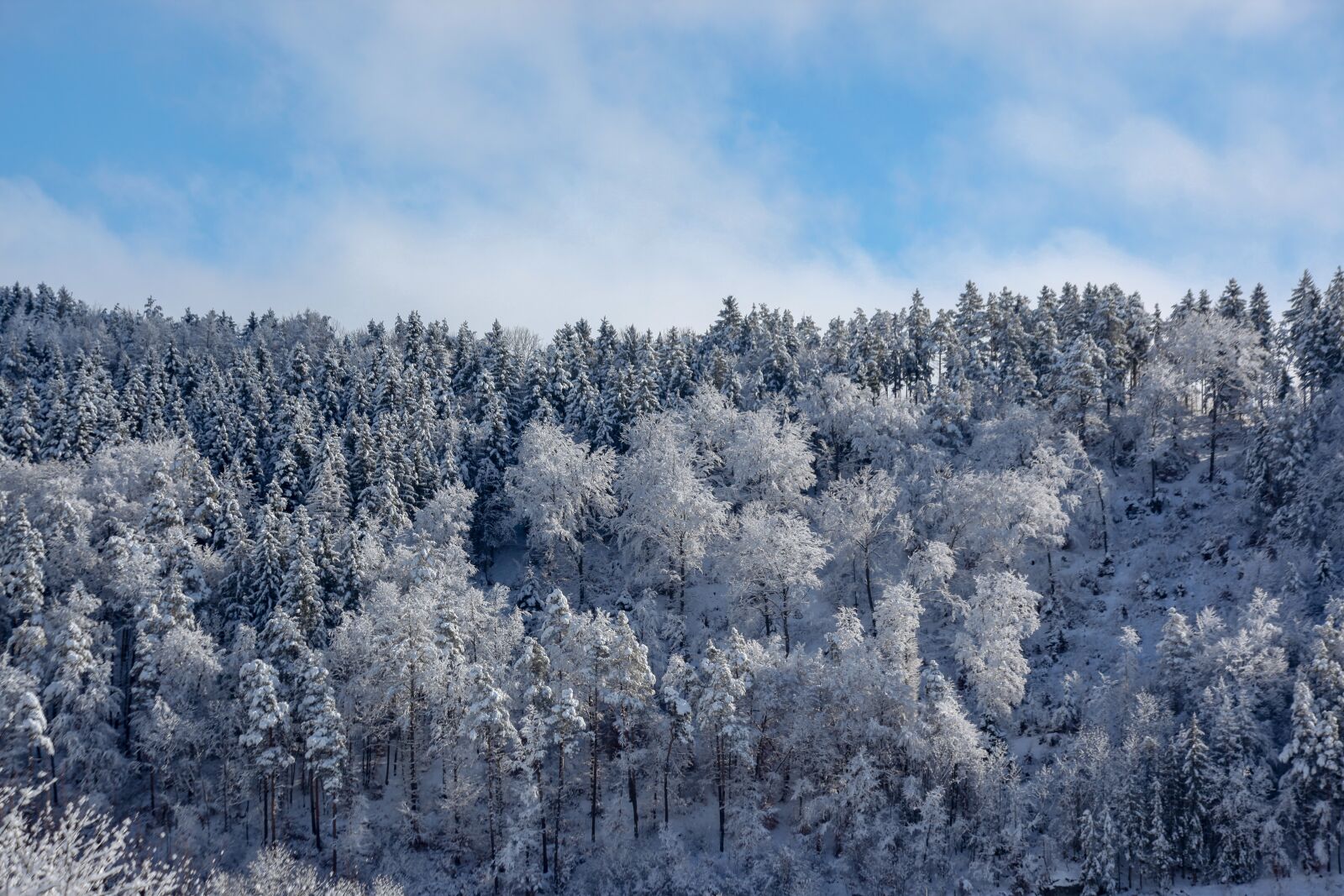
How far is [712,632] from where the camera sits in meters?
63.7

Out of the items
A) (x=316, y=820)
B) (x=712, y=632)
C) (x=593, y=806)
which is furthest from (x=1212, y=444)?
(x=316, y=820)

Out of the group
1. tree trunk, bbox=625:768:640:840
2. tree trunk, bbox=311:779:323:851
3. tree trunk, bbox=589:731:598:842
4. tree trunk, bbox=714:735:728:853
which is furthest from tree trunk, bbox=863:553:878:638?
tree trunk, bbox=311:779:323:851

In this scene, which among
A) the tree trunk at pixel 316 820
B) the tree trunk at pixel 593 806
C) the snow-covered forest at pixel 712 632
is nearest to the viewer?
the snow-covered forest at pixel 712 632

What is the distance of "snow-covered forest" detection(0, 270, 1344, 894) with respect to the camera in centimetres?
4453

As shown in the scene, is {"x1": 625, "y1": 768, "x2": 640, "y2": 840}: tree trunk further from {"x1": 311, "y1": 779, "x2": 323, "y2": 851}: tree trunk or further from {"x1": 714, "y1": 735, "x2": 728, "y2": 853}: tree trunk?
{"x1": 311, "y1": 779, "x2": 323, "y2": 851}: tree trunk

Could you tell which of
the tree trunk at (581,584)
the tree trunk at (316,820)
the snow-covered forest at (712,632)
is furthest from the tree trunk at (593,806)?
the tree trunk at (581,584)

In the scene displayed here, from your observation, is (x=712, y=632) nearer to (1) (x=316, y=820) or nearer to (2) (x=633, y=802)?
(2) (x=633, y=802)

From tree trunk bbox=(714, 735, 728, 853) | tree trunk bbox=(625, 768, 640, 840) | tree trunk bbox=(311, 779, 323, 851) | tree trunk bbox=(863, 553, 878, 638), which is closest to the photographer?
tree trunk bbox=(714, 735, 728, 853)

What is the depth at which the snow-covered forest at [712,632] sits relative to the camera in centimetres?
4453

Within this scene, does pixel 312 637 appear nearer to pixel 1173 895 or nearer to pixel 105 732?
pixel 105 732

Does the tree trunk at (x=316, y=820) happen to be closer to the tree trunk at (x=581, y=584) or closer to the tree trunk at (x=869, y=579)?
the tree trunk at (x=581, y=584)

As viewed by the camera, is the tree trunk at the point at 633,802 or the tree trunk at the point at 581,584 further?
the tree trunk at the point at 581,584

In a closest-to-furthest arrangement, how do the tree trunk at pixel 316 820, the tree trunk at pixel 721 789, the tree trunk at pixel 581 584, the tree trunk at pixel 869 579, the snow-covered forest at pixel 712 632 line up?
the snow-covered forest at pixel 712 632, the tree trunk at pixel 721 789, the tree trunk at pixel 316 820, the tree trunk at pixel 869 579, the tree trunk at pixel 581 584

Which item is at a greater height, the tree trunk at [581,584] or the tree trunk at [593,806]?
the tree trunk at [581,584]
